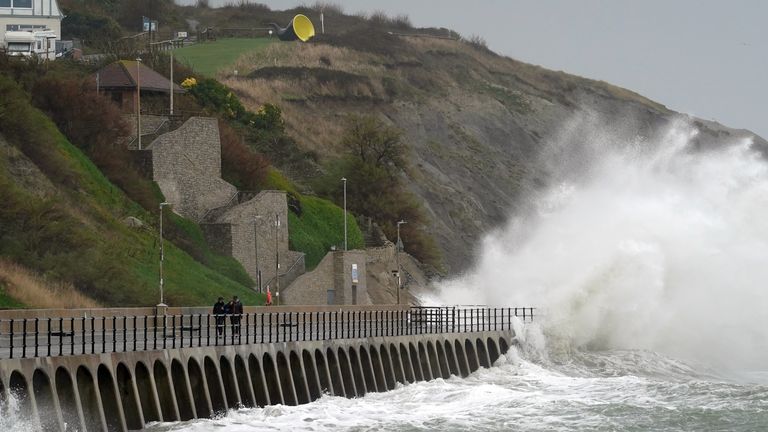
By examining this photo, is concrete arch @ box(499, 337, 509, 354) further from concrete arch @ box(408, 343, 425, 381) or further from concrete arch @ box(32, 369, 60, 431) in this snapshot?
concrete arch @ box(32, 369, 60, 431)

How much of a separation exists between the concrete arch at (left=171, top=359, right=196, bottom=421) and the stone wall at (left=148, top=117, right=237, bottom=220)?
1607 inches

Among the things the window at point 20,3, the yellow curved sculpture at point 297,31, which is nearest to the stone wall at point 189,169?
the window at point 20,3

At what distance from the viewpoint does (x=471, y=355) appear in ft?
183

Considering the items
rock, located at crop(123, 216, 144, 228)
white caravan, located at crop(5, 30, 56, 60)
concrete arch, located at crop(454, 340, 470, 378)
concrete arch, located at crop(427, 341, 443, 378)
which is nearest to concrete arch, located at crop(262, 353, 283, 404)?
concrete arch, located at crop(427, 341, 443, 378)

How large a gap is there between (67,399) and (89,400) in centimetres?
89

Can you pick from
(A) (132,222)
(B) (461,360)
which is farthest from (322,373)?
(A) (132,222)

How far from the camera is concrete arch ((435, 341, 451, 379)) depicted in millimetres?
52428

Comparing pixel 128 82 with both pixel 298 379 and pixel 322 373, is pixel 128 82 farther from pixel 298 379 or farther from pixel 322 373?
pixel 298 379

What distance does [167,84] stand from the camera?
9100 cm

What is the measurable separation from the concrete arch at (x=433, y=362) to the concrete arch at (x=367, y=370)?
4.03 m

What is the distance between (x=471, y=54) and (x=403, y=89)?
2593 centimetres

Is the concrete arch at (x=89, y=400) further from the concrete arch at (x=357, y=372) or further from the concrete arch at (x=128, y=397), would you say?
the concrete arch at (x=357, y=372)

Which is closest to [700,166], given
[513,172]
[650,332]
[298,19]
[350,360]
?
[650,332]

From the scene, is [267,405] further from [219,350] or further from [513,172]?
[513,172]
